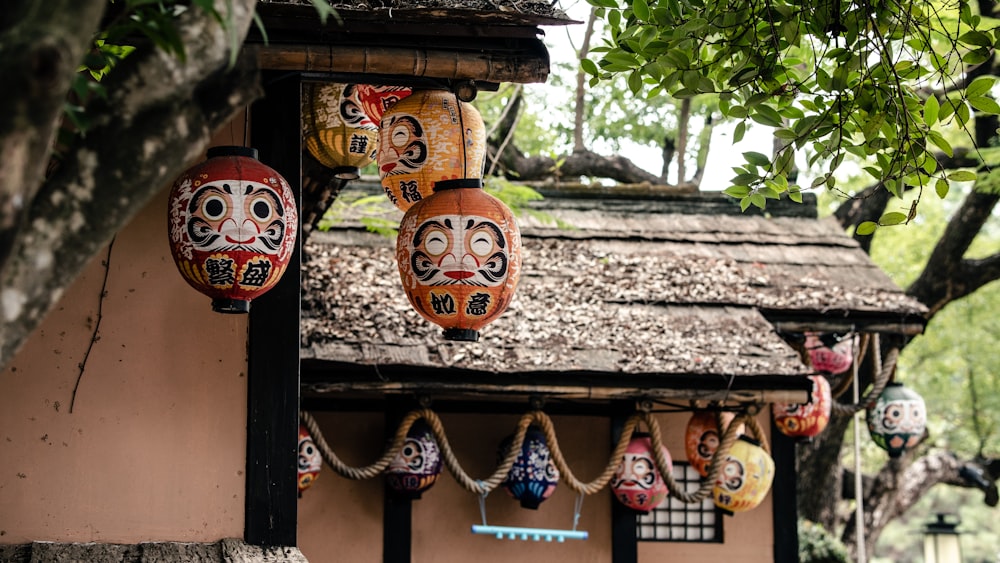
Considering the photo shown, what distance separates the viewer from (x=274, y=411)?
4.21 metres

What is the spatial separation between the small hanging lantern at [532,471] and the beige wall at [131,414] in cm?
324

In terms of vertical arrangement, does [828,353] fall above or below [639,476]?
above

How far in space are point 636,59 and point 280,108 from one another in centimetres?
138

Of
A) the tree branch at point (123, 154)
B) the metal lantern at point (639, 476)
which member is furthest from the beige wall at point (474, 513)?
the tree branch at point (123, 154)

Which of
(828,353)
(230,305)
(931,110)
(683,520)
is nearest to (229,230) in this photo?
(230,305)

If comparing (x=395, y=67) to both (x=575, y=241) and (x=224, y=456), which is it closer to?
(x=224, y=456)

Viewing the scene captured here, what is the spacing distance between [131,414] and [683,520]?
217 inches

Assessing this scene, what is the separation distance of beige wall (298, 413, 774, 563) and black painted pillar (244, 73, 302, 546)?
139 inches

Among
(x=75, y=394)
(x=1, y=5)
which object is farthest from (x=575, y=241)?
(x=1, y=5)

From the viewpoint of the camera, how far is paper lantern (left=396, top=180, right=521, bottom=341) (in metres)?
4.44

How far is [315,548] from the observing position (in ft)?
25.1

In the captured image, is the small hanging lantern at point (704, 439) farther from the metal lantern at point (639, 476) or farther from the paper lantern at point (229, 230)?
the paper lantern at point (229, 230)

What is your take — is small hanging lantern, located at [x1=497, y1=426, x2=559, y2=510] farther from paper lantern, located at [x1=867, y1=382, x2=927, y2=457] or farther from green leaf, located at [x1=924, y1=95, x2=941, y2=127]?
green leaf, located at [x1=924, y1=95, x2=941, y2=127]

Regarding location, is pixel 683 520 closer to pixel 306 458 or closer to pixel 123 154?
pixel 306 458
